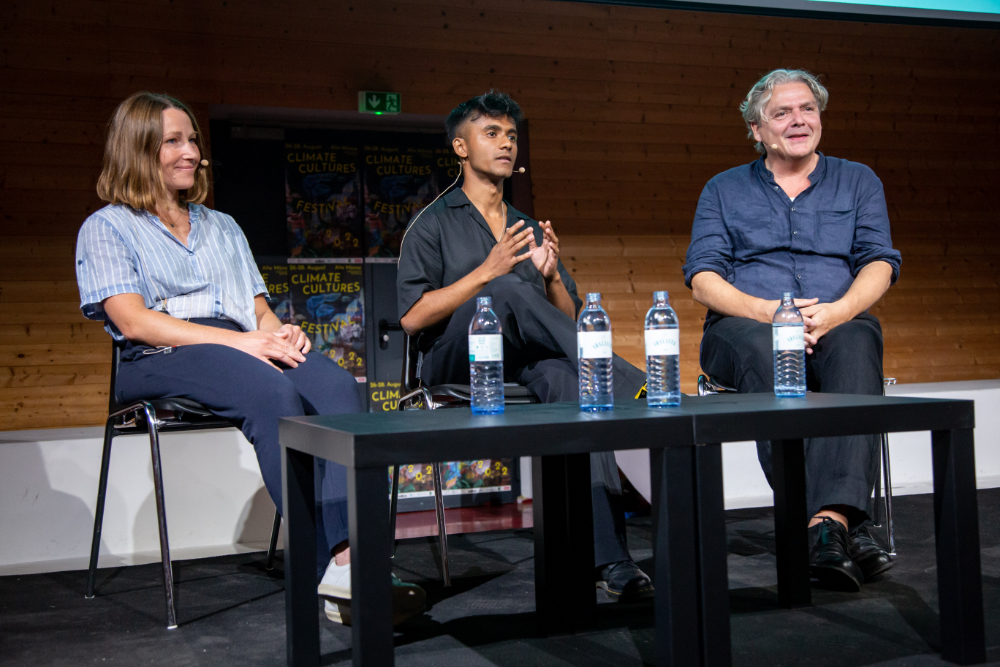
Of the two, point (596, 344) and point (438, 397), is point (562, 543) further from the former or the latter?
point (438, 397)

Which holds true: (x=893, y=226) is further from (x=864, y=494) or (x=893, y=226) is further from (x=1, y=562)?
(x=1, y=562)

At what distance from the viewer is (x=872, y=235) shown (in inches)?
95.1

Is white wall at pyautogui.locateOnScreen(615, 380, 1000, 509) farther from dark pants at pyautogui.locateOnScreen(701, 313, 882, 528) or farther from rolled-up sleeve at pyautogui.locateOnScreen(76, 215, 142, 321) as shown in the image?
rolled-up sleeve at pyautogui.locateOnScreen(76, 215, 142, 321)

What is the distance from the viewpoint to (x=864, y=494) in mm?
1946

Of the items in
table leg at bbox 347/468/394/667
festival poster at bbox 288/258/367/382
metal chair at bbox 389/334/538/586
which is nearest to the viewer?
table leg at bbox 347/468/394/667

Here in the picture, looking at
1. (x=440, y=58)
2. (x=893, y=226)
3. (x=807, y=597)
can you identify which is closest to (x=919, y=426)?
(x=807, y=597)

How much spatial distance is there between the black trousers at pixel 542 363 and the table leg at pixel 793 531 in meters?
0.33

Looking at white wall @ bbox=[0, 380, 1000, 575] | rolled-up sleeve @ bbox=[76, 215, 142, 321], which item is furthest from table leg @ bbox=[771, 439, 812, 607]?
white wall @ bbox=[0, 380, 1000, 575]

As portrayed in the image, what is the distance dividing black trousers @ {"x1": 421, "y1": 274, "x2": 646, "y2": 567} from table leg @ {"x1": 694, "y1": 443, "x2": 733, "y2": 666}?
566mm

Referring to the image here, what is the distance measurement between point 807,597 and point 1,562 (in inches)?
93.3

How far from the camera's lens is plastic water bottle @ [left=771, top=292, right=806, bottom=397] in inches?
66.6

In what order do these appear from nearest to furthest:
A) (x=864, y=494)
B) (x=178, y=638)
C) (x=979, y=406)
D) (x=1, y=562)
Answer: (x=178, y=638)
(x=864, y=494)
(x=1, y=562)
(x=979, y=406)

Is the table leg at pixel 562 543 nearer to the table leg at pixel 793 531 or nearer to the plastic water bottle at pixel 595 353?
the plastic water bottle at pixel 595 353

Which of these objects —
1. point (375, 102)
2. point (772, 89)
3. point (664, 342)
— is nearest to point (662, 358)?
point (664, 342)
